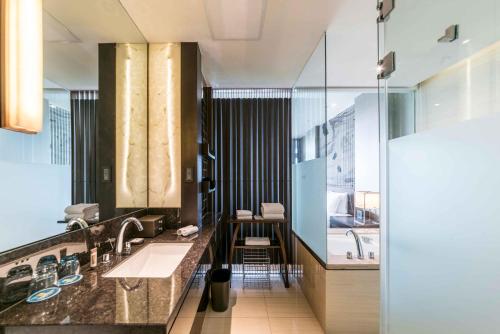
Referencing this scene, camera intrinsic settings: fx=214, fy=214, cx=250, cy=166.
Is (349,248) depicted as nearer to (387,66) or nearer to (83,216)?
(387,66)

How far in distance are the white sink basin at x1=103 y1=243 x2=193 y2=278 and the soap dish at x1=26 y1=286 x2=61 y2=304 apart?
29 cm

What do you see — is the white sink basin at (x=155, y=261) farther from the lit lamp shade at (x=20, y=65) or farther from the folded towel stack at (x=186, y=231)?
the lit lamp shade at (x=20, y=65)

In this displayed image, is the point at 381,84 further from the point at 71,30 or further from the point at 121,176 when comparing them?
the point at 121,176

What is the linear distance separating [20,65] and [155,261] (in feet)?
4.44

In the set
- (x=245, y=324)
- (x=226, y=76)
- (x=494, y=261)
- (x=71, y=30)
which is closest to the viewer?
(x=494, y=261)

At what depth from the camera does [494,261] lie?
529 mm

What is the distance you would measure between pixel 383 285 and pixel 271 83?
2.69 metres

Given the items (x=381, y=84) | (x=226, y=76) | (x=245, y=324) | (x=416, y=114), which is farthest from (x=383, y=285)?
(x=226, y=76)

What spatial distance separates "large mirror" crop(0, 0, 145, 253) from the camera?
0.94 metres

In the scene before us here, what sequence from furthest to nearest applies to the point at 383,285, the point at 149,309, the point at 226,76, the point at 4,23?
the point at 226,76
the point at 383,285
the point at 149,309
the point at 4,23

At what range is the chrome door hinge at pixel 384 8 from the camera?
0.98 m

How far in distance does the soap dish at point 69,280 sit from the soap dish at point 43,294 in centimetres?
5

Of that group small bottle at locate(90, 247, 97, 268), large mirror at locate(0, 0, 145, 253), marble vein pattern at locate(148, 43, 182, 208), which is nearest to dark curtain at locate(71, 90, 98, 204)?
large mirror at locate(0, 0, 145, 253)

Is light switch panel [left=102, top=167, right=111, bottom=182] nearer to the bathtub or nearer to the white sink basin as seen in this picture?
the white sink basin
